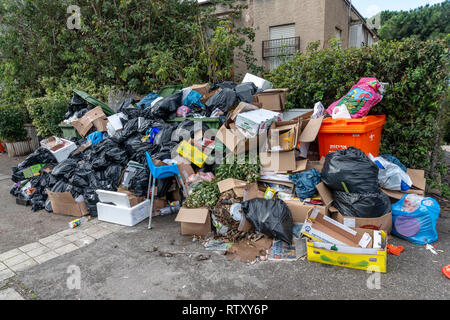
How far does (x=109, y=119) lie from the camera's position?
5.22 m

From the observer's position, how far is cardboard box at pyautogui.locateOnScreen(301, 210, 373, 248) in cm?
266

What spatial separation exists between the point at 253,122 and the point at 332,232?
1517mm

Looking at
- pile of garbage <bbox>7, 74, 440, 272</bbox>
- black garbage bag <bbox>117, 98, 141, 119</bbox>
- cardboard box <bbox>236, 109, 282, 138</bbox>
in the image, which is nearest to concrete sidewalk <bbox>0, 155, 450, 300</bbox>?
pile of garbage <bbox>7, 74, 440, 272</bbox>

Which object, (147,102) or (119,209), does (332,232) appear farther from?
(147,102)

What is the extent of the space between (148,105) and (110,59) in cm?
346

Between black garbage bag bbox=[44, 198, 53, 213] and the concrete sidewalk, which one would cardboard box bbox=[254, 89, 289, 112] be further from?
black garbage bag bbox=[44, 198, 53, 213]

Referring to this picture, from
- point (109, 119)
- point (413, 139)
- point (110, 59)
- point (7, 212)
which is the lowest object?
point (7, 212)

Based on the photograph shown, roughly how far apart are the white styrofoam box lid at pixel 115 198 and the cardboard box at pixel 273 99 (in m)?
2.42

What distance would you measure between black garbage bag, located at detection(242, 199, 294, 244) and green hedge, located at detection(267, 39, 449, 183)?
7.40ft

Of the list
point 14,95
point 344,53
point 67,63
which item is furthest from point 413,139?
point 14,95

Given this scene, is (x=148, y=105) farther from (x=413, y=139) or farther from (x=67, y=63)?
(x=67, y=63)

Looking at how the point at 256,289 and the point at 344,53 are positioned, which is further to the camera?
the point at 344,53

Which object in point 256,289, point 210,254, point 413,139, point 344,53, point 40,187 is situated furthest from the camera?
point 40,187

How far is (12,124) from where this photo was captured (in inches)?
319
